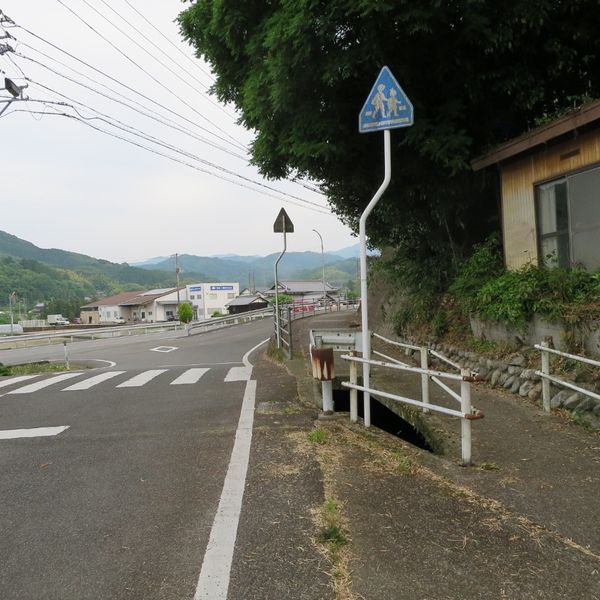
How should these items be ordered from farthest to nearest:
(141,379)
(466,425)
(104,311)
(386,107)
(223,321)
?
(104,311) → (223,321) → (141,379) → (386,107) → (466,425)

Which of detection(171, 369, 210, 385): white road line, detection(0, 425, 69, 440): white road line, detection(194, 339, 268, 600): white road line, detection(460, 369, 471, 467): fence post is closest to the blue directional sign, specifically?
detection(460, 369, 471, 467): fence post

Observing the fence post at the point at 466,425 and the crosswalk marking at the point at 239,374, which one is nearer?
the fence post at the point at 466,425

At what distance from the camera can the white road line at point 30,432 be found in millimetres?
5559

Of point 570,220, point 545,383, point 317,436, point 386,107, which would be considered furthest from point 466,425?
point 570,220

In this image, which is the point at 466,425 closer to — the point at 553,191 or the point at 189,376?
the point at 553,191

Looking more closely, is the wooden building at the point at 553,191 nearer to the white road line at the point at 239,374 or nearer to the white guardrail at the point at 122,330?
the white road line at the point at 239,374

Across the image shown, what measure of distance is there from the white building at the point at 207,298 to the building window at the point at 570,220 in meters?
85.1

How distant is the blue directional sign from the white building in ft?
285

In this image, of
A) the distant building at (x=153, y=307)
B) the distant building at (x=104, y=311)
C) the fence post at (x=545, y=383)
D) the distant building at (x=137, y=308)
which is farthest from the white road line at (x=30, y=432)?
the distant building at (x=104, y=311)

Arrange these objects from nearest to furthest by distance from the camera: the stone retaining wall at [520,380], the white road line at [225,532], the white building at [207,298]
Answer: the white road line at [225,532] < the stone retaining wall at [520,380] < the white building at [207,298]

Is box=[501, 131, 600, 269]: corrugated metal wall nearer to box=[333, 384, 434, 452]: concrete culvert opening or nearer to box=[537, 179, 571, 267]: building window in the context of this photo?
box=[537, 179, 571, 267]: building window

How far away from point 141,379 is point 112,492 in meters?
6.46

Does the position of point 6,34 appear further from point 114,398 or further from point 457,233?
point 457,233

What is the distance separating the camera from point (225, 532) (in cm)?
299
